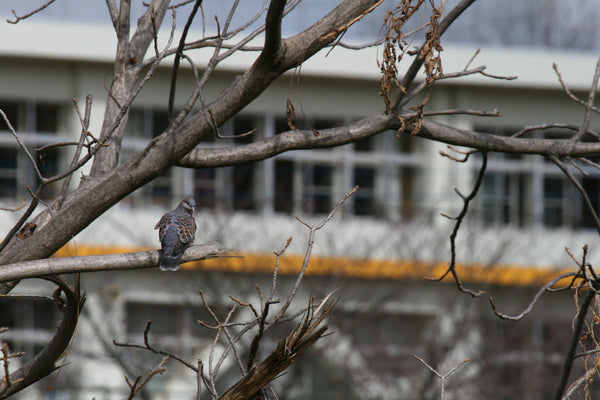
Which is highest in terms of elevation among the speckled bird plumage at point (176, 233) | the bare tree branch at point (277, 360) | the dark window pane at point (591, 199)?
the speckled bird plumage at point (176, 233)

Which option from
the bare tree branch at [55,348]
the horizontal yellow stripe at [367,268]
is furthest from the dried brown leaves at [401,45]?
the horizontal yellow stripe at [367,268]

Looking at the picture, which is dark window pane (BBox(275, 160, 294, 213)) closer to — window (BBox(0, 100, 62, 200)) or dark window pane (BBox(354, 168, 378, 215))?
dark window pane (BBox(354, 168, 378, 215))

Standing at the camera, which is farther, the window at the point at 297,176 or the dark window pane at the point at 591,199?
the dark window pane at the point at 591,199

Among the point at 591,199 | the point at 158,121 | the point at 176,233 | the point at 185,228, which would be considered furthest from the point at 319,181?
the point at 176,233

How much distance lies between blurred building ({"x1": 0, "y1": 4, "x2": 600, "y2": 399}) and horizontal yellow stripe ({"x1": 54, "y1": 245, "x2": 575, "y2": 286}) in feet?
0.11

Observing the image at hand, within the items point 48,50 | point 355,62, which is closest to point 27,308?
point 48,50

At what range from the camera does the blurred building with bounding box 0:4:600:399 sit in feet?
46.0

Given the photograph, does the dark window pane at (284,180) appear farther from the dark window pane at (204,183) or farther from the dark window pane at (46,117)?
the dark window pane at (46,117)

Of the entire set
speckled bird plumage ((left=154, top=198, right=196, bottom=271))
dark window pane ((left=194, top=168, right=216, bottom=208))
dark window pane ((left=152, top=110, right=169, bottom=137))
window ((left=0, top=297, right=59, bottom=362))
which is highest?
dark window pane ((left=152, top=110, right=169, bottom=137))

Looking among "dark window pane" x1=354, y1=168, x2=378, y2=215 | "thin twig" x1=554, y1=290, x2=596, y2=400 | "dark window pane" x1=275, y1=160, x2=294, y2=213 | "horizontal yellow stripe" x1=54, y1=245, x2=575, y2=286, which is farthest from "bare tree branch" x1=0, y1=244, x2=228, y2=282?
"dark window pane" x1=354, y1=168, x2=378, y2=215

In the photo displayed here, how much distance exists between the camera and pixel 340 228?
15500 millimetres

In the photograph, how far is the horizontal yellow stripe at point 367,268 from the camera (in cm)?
1388

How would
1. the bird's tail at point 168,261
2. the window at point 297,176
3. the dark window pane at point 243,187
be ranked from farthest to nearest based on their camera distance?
1. the window at point 297,176
2. the dark window pane at point 243,187
3. the bird's tail at point 168,261

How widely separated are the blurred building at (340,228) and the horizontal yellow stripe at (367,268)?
34 millimetres
